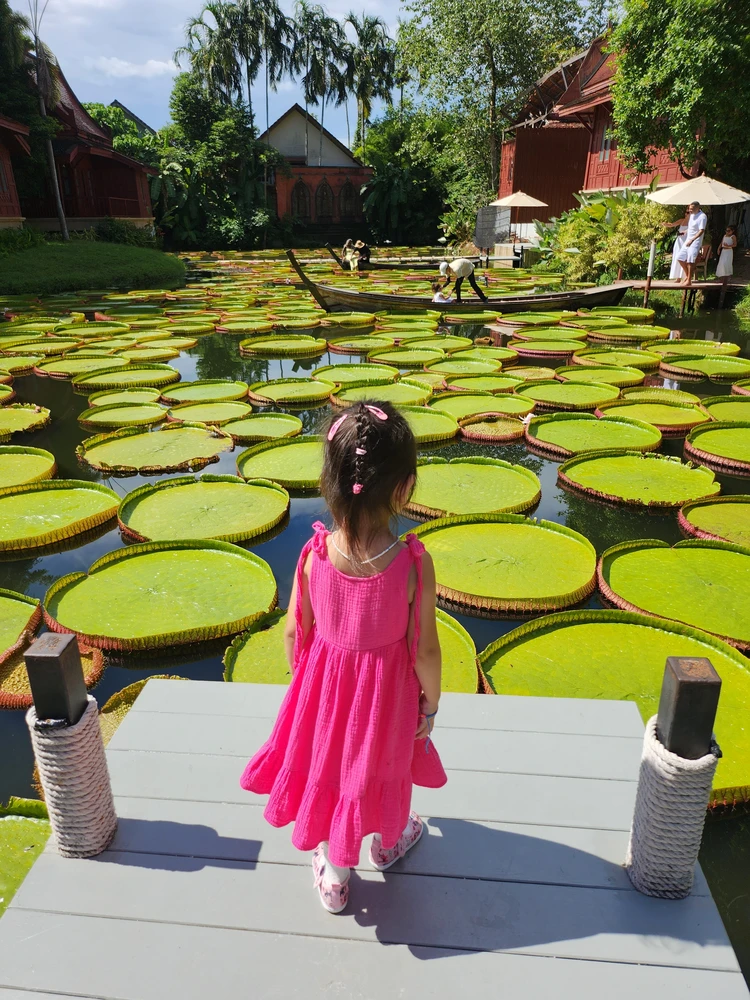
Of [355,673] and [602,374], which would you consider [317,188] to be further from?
[355,673]

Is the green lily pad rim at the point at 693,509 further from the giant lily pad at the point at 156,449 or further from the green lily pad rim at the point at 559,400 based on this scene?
the giant lily pad at the point at 156,449

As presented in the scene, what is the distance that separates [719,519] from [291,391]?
3.93 meters

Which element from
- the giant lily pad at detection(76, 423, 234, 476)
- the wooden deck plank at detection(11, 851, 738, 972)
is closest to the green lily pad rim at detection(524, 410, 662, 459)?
the giant lily pad at detection(76, 423, 234, 476)

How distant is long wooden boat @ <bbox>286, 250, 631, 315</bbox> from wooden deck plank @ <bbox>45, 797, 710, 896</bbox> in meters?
9.07

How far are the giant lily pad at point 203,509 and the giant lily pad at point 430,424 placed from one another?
136 cm

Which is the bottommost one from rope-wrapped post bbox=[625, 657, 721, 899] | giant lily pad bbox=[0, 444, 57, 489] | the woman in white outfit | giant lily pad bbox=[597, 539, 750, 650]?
giant lily pad bbox=[597, 539, 750, 650]

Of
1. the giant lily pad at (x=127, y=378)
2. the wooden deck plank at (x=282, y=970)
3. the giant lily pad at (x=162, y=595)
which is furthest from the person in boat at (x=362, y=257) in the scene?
the wooden deck plank at (x=282, y=970)

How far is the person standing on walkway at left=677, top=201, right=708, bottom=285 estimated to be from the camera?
9906 mm

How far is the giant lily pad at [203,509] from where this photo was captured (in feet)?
11.6

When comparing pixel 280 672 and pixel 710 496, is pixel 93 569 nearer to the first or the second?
pixel 280 672

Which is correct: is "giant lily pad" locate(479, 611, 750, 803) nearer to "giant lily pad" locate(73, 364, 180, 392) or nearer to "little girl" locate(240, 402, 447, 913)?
"little girl" locate(240, 402, 447, 913)

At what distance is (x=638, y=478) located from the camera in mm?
4129

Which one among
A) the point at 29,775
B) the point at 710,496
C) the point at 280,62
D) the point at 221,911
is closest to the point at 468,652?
the point at 221,911

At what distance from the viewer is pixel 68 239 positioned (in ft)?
56.4
